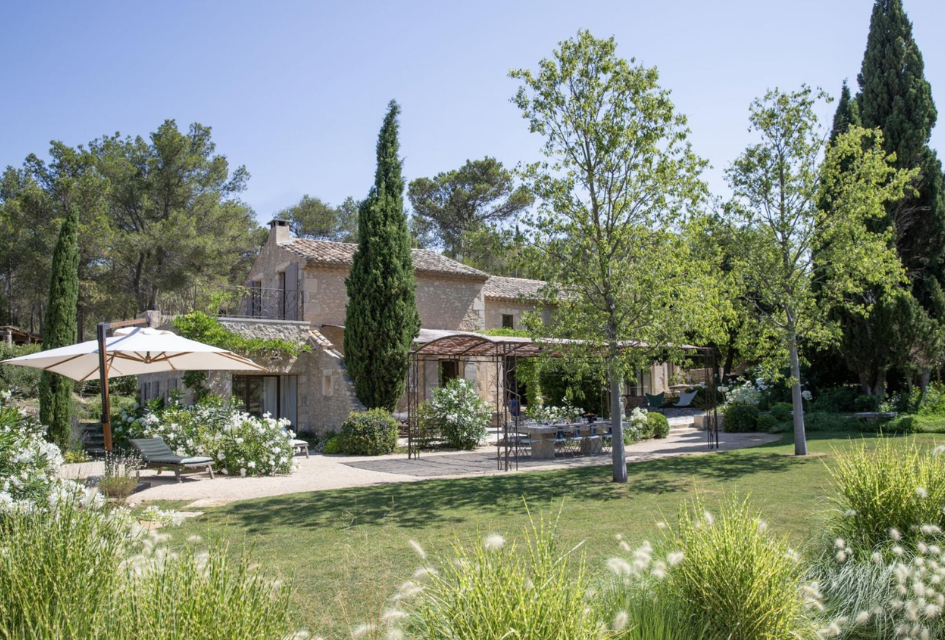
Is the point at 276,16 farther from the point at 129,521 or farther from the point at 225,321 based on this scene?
the point at 225,321

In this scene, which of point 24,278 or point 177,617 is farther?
point 24,278

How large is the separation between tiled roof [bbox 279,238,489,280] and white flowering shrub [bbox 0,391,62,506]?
12.6 meters

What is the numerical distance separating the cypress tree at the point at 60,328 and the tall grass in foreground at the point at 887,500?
15.6 metres

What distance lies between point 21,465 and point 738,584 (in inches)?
248

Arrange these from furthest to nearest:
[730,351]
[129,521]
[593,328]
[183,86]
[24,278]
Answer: [730,351], [24,278], [183,86], [593,328], [129,521]

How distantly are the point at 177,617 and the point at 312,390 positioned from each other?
16760 millimetres

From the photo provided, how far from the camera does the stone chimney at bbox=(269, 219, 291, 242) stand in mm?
22062

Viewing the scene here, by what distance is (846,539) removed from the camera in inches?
172

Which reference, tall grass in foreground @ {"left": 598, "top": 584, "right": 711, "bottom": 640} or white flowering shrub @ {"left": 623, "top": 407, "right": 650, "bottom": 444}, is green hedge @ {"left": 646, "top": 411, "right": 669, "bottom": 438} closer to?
white flowering shrub @ {"left": 623, "top": 407, "right": 650, "bottom": 444}

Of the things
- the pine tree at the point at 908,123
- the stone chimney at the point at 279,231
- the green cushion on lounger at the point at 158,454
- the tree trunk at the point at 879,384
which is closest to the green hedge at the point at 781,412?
the tree trunk at the point at 879,384

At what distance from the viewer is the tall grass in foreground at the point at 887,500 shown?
4.16 meters

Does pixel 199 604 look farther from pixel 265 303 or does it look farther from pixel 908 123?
pixel 265 303

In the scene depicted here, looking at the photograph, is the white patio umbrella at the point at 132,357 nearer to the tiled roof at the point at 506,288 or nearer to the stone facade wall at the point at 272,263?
the stone facade wall at the point at 272,263

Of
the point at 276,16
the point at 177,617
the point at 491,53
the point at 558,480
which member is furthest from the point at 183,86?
the point at 177,617
